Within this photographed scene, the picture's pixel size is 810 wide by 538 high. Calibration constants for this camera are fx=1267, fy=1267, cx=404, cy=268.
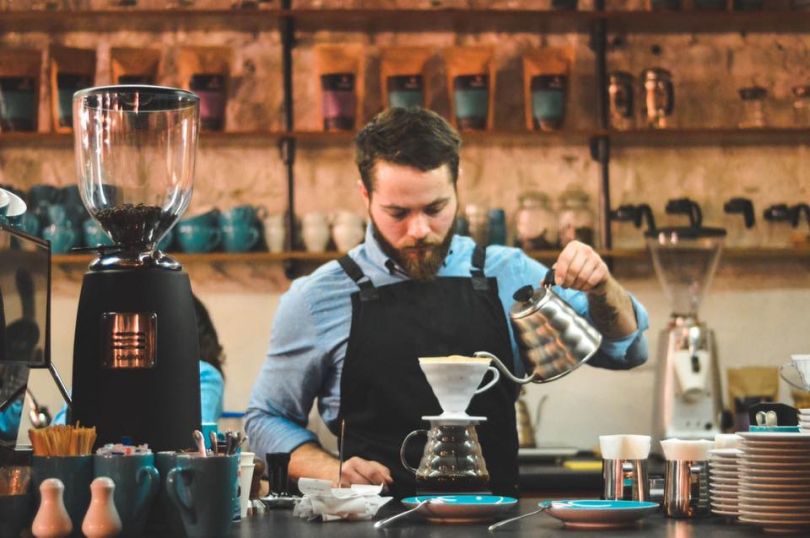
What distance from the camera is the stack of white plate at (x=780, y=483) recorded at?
1704 mm

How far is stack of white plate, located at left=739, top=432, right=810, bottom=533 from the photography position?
1704 millimetres

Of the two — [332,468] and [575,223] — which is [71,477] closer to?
[332,468]

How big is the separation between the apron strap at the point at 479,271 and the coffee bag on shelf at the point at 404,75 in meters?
1.52

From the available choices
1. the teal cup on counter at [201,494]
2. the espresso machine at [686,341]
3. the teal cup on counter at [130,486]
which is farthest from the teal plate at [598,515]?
the espresso machine at [686,341]

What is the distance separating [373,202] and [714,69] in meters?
2.27

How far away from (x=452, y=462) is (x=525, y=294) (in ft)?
1.56

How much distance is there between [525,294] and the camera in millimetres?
2412

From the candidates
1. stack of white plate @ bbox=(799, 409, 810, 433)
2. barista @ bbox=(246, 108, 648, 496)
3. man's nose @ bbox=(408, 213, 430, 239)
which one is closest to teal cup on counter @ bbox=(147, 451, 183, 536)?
stack of white plate @ bbox=(799, 409, 810, 433)

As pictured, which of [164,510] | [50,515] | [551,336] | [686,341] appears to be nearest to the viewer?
[50,515]

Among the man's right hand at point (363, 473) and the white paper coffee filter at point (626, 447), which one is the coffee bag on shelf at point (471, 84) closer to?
the man's right hand at point (363, 473)

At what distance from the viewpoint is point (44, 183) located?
4789 mm

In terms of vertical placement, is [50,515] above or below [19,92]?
below

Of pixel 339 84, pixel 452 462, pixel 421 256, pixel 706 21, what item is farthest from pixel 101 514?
pixel 706 21

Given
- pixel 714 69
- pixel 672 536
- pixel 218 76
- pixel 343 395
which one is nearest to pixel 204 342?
pixel 343 395
